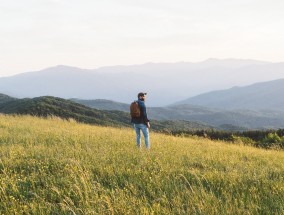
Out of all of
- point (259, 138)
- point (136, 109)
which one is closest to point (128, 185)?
point (136, 109)

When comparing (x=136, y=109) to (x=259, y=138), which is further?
(x=259, y=138)

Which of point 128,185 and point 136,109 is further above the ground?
point 136,109

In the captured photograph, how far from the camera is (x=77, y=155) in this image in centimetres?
882

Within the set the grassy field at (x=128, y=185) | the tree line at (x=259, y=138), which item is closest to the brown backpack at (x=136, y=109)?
the grassy field at (x=128, y=185)

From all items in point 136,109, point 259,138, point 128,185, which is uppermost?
point 136,109

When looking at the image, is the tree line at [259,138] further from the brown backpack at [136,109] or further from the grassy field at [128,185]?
the grassy field at [128,185]

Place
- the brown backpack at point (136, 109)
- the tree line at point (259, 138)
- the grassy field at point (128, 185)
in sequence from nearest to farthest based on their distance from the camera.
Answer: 1. the grassy field at point (128, 185)
2. the brown backpack at point (136, 109)
3. the tree line at point (259, 138)

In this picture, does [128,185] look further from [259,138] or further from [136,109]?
[259,138]

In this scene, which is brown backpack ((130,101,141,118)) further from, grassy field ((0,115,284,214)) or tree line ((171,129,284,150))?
tree line ((171,129,284,150))

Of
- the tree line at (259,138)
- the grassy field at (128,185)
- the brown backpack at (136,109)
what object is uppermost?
the brown backpack at (136,109)

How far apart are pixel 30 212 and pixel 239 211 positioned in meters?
3.10

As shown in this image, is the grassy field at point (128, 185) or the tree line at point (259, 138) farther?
the tree line at point (259, 138)

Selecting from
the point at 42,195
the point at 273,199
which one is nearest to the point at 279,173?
the point at 273,199

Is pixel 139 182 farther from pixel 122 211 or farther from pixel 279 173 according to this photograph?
pixel 279 173
